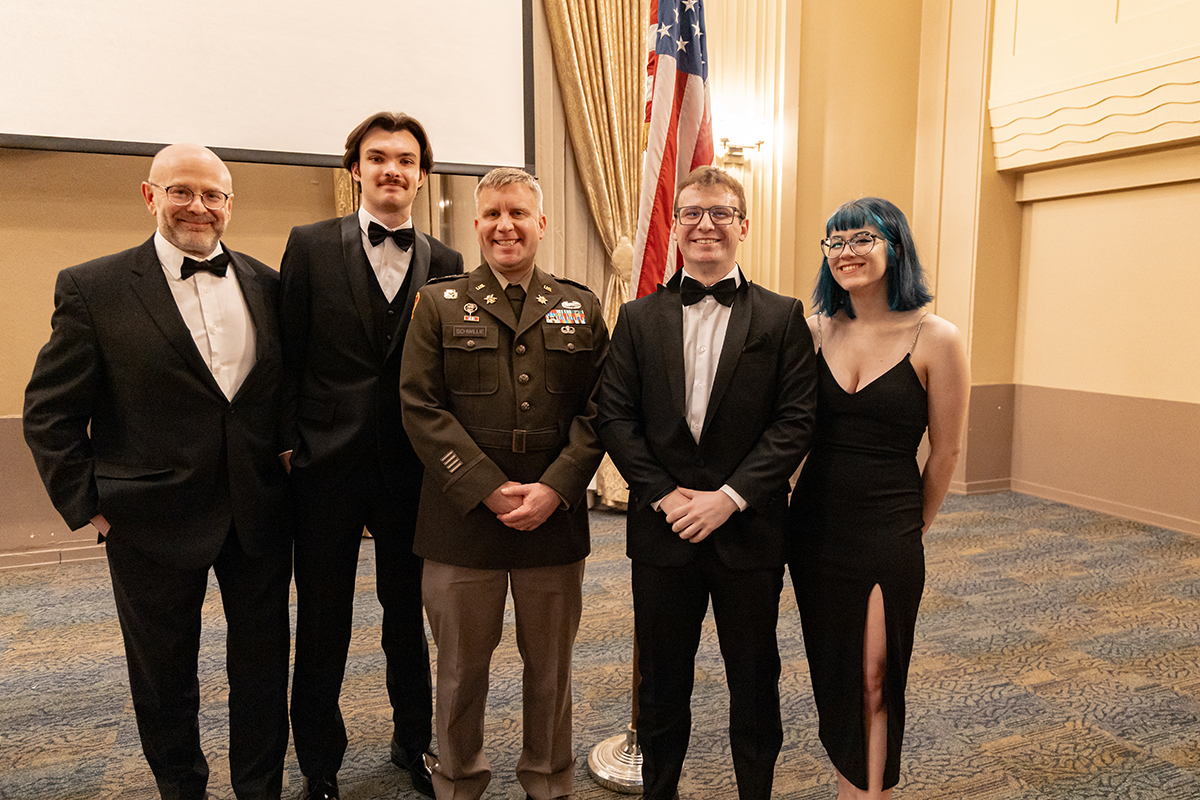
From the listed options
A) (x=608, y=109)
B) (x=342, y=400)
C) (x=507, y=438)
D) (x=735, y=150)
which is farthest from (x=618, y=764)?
(x=735, y=150)

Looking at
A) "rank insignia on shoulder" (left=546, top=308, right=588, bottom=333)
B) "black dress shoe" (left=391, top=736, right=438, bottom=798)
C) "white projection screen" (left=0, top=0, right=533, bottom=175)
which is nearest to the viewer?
"rank insignia on shoulder" (left=546, top=308, right=588, bottom=333)

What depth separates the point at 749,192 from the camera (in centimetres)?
605

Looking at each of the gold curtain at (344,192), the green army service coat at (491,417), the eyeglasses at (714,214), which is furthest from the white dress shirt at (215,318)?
the gold curtain at (344,192)

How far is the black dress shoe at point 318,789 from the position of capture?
2.17m

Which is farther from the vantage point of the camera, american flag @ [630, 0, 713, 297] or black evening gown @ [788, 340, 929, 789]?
american flag @ [630, 0, 713, 297]

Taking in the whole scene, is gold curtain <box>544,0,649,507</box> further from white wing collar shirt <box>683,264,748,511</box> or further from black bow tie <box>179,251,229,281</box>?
black bow tie <box>179,251,229,281</box>

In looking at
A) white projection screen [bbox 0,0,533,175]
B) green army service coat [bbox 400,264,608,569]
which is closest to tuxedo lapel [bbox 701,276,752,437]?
green army service coat [bbox 400,264,608,569]

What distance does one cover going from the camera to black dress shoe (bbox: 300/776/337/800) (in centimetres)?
217

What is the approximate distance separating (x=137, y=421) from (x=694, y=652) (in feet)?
4.69

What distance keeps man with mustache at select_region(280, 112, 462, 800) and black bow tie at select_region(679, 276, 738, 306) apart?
0.74 m

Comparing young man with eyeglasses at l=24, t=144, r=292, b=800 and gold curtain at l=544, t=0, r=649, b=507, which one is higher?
gold curtain at l=544, t=0, r=649, b=507

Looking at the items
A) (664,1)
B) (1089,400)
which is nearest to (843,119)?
(1089,400)

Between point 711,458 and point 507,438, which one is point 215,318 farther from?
point 711,458

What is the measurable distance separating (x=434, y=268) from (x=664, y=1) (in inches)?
41.6
